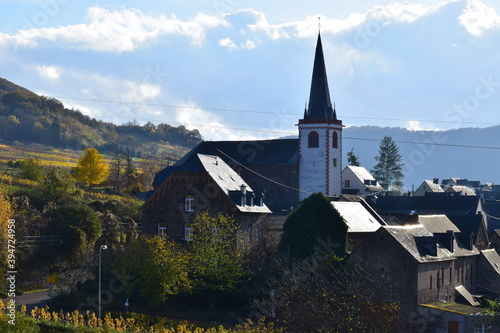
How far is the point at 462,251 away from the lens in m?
64.2

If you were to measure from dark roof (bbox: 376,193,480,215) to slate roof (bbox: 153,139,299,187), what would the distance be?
13.8 meters

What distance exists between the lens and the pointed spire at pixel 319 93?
98.1 metres

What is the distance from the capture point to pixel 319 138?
9919 cm

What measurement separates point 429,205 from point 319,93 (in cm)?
→ 2103

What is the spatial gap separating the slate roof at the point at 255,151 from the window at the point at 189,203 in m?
34.7

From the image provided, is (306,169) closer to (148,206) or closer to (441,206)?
(441,206)

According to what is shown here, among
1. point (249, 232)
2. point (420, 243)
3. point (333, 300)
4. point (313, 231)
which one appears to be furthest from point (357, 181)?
point (333, 300)

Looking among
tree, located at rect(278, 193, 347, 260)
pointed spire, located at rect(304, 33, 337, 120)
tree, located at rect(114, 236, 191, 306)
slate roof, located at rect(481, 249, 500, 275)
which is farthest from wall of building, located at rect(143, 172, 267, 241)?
pointed spire, located at rect(304, 33, 337, 120)

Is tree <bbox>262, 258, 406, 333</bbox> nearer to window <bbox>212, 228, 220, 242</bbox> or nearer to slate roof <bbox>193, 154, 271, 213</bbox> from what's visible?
window <bbox>212, 228, 220, 242</bbox>

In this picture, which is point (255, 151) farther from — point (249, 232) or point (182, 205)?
point (182, 205)

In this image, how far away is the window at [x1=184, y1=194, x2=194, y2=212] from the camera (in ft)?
212

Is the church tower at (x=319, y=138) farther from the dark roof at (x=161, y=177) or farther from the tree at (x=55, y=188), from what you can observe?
the tree at (x=55, y=188)

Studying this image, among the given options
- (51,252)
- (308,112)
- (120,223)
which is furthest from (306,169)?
(51,252)

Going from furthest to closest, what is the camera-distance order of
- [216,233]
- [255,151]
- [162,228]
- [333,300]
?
1. [255,151]
2. [162,228]
3. [216,233]
4. [333,300]
